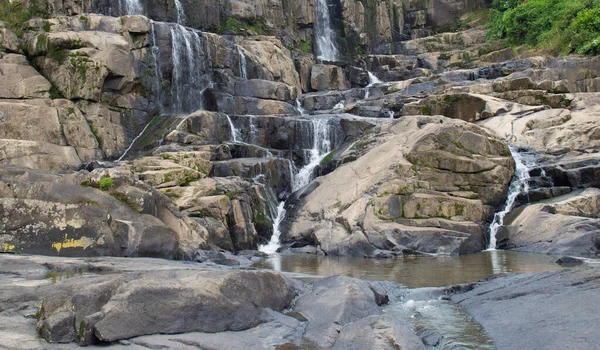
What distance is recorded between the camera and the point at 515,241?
1845cm

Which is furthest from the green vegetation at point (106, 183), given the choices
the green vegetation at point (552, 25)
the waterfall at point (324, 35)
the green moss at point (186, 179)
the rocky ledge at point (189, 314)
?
the waterfall at point (324, 35)

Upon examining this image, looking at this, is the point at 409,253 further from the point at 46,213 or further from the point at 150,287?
the point at 150,287

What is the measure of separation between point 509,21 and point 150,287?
39.4m

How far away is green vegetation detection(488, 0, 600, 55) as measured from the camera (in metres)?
32.4

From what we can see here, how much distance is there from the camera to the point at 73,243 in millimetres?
12195

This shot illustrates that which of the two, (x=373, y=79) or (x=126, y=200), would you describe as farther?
(x=373, y=79)

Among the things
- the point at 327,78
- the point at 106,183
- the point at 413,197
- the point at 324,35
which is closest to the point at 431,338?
the point at 106,183

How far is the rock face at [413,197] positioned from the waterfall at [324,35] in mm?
24059

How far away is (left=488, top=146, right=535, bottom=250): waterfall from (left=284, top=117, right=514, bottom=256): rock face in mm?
439

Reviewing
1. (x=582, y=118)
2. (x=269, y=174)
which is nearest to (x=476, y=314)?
(x=269, y=174)

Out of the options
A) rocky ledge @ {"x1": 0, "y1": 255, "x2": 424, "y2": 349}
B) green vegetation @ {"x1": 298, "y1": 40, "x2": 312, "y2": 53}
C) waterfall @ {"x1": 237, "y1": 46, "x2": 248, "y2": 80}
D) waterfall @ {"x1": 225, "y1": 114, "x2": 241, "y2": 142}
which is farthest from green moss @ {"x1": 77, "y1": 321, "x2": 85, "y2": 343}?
green vegetation @ {"x1": 298, "y1": 40, "x2": 312, "y2": 53}

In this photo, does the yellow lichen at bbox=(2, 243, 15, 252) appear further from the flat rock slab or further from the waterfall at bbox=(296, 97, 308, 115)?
the waterfall at bbox=(296, 97, 308, 115)

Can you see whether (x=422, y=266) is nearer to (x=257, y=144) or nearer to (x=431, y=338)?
(x=431, y=338)

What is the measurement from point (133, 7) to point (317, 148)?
17.1 meters
